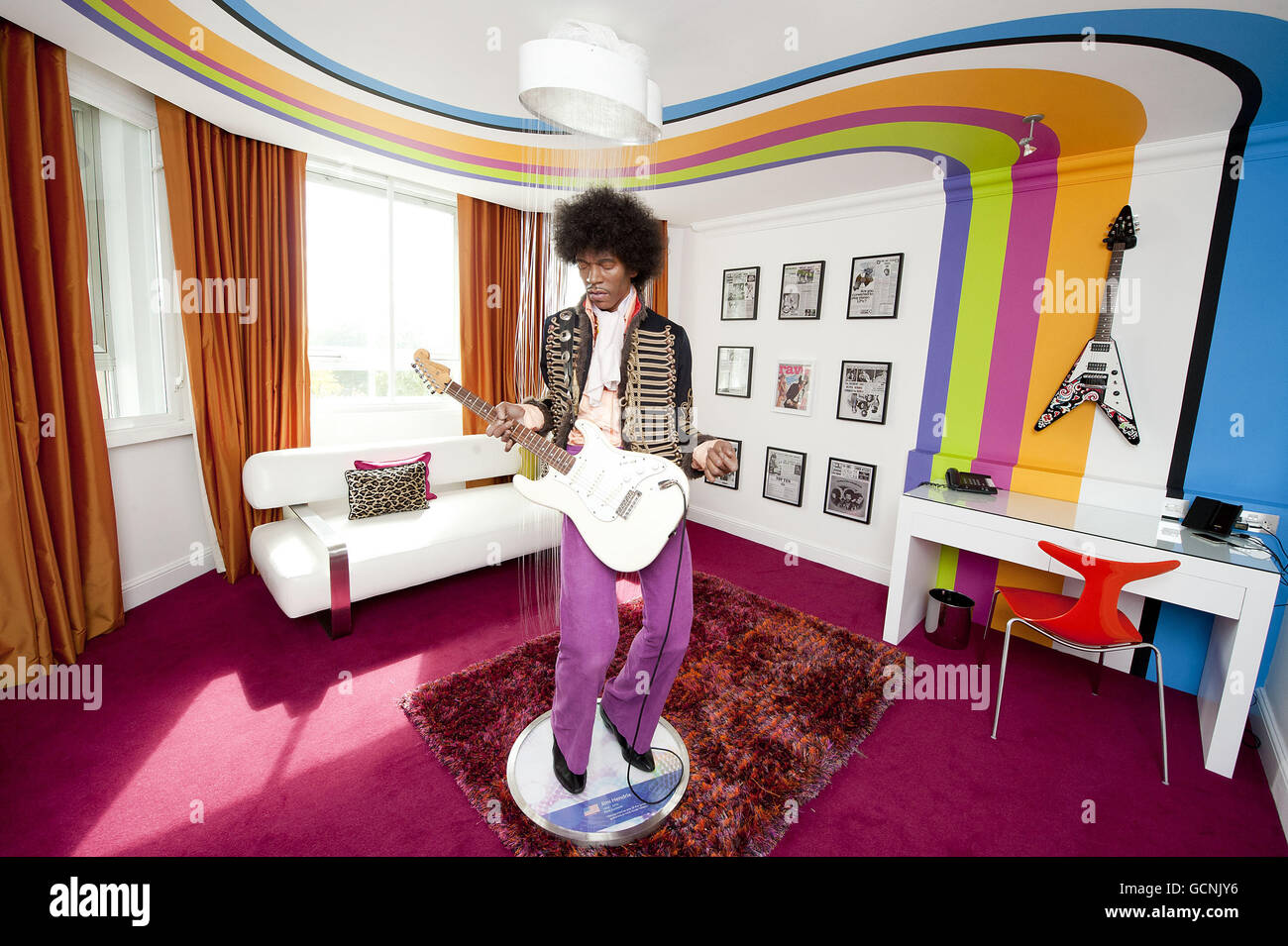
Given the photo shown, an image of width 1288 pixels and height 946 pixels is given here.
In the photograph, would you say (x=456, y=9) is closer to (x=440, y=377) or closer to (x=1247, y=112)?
(x=440, y=377)

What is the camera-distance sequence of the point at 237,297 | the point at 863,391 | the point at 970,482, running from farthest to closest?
the point at 863,391, the point at 237,297, the point at 970,482

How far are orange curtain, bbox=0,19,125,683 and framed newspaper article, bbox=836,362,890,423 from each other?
403 centimetres

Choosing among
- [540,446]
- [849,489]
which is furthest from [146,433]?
[849,489]

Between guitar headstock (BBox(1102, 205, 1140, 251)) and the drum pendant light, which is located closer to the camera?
the drum pendant light

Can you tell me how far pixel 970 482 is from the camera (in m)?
2.92

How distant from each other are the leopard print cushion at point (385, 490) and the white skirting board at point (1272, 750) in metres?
3.92

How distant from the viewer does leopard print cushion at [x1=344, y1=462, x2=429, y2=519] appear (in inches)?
122

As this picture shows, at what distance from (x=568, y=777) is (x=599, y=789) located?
0.39ft

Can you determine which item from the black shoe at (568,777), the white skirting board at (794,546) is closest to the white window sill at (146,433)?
the black shoe at (568,777)

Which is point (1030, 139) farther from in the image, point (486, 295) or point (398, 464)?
point (398, 464)

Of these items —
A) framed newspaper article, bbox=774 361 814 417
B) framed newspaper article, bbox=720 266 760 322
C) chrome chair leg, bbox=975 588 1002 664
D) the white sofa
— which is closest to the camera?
the white sofa

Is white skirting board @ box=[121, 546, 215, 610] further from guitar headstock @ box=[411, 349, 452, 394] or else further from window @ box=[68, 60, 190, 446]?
guitar headstock @ box=[411, 349, 452, 394]

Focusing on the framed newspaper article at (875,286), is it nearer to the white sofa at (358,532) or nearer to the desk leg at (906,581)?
the desk leg at (906,581)

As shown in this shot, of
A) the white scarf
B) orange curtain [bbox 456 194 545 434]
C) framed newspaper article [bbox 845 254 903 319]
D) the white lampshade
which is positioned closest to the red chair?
the white scarf
